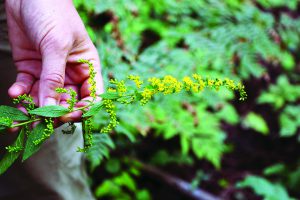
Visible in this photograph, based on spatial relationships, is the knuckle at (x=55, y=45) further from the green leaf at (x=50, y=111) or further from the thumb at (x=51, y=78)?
the green leaf at (x=50, y=111)

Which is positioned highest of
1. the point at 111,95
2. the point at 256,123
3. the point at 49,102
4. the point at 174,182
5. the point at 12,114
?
the point at 256,123

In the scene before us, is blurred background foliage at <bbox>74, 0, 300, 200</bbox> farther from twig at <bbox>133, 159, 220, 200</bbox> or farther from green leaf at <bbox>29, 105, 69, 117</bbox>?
green leaf at <bbox>29, 105, 69, 117</bbox>

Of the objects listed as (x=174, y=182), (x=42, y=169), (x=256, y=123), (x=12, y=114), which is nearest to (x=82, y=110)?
(x=12, y=114)

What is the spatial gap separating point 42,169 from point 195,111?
160cm

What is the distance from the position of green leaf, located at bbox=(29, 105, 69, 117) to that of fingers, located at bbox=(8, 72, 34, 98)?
253 mm

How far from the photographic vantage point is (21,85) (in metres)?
1.33

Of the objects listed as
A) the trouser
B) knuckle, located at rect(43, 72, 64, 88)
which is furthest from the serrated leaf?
the trouser

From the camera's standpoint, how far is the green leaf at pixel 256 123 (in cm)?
346

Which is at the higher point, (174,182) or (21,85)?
(174,182)

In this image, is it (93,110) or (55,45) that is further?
(55,45)

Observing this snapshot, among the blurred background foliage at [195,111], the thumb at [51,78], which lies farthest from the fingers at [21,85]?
the blurred background foliage at [195,111]

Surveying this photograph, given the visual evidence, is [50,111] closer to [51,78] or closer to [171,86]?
[51,78]

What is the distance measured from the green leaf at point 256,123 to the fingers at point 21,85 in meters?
2.56

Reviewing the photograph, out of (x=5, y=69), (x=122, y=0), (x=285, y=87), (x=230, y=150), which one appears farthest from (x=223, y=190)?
(x=5, y=69)
